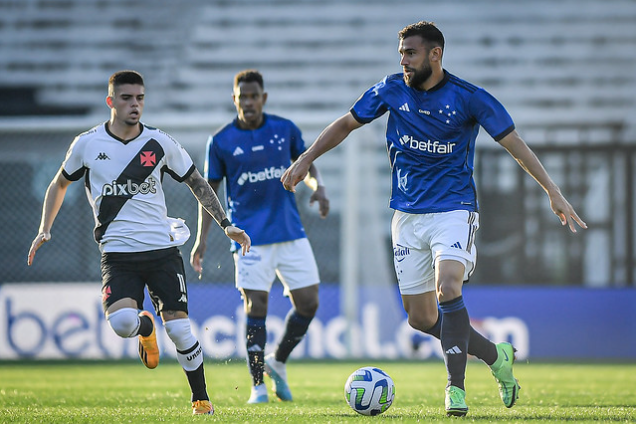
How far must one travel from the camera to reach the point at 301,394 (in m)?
7.79

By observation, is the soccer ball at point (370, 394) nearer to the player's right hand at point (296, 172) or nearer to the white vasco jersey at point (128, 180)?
the player's right hand at point (296, 172)

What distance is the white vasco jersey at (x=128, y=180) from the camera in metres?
6.02

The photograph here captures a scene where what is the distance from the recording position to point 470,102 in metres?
5.89

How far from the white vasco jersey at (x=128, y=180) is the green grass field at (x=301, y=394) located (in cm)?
102

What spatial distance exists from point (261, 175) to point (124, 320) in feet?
6.26

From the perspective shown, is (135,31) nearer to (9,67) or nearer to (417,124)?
(9,67)

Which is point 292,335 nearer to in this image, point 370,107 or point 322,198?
point 322,198

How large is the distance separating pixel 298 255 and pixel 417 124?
1.78 m

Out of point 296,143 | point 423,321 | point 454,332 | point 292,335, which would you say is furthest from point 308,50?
point 454,332

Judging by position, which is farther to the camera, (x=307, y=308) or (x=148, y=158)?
(x=307, y=308)

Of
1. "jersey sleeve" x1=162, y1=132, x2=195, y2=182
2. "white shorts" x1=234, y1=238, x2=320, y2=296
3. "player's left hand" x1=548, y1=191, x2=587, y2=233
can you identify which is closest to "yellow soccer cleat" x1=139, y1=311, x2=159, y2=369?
"jersey sleeve" x1=162, y1=132, x2=195, y2=182

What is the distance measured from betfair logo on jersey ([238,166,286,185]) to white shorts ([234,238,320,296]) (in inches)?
18.5

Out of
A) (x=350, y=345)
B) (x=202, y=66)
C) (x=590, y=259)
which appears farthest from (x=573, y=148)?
(x=202, y=66)

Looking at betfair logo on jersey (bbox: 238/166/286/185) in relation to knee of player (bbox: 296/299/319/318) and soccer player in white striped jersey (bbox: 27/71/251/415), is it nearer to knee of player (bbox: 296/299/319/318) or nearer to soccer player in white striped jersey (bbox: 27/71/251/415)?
knee of player (bbox: 296/299/319/318)
